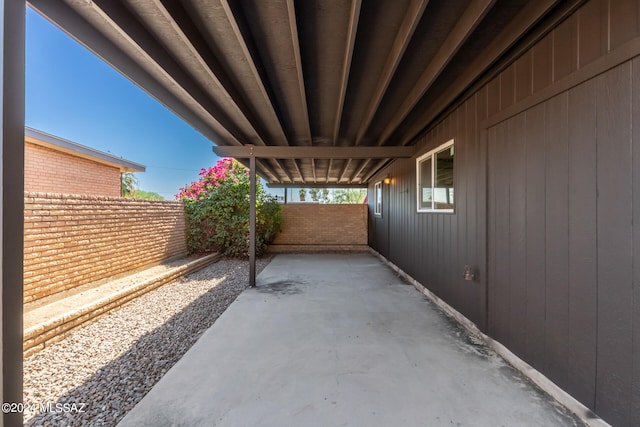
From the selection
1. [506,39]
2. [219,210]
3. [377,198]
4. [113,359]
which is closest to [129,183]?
[219,210]

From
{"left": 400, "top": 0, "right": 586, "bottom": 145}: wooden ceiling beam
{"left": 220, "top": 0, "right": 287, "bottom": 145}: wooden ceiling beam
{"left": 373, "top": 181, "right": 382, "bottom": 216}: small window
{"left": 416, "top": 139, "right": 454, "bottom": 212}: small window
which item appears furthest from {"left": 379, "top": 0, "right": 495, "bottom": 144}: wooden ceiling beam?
{"left": 373, "top": 181, "right": 382, "bottom": 216}: small window

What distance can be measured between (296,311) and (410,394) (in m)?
1.88

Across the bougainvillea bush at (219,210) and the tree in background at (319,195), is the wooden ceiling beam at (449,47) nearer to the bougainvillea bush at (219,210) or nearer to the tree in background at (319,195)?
the bougainvillea bush at (219,210)

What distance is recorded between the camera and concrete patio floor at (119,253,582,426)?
65.6 inches

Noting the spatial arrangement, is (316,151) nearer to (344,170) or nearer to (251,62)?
(251,62)

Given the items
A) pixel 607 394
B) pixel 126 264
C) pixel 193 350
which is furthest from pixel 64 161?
pixel 607 394

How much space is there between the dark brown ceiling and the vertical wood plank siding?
0.40 m

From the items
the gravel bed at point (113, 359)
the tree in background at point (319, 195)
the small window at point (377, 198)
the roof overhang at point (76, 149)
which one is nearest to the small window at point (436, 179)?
the small window at point (377, 198)

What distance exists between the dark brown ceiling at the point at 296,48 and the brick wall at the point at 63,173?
539cm

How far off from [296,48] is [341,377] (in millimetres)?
2750

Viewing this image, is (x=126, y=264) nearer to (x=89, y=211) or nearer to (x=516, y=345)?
(x=89, y=211)

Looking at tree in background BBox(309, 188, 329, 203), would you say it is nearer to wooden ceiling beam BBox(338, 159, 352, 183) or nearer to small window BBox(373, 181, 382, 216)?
Result: wooden ceiling beam BBox(338, 159, 352, 183)

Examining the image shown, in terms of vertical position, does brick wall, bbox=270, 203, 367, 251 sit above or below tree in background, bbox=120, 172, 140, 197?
below

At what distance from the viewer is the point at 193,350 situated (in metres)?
2.46
